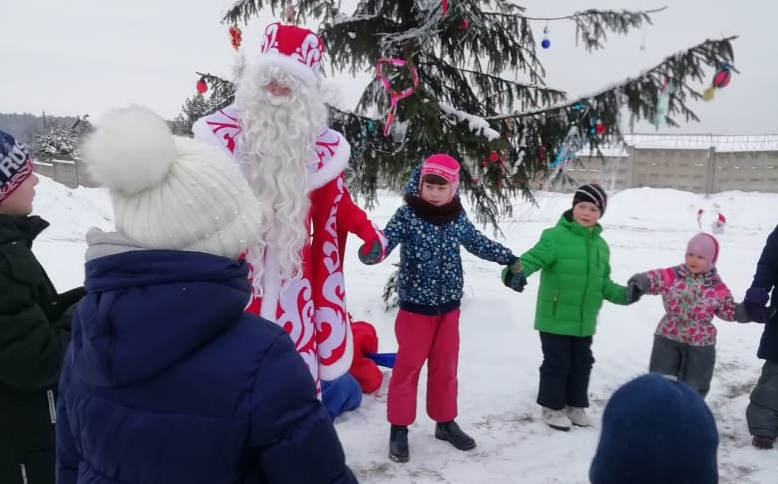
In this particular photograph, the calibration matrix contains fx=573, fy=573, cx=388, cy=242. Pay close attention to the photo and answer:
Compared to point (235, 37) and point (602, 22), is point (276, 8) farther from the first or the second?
point (602, 22)

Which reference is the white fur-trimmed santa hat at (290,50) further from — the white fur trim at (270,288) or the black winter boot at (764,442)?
the black winter boot at (764,442)

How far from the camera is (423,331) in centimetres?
359

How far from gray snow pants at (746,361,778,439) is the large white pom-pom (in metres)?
4.12

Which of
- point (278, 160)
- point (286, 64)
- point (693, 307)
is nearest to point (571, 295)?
point (693, 307)

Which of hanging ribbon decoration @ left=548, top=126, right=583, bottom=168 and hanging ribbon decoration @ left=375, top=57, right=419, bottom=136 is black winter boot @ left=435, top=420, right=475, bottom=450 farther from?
hanging ribbon decoration @ left=548, top=126, right=583, bottom=168

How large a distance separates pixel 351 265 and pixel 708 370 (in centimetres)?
678

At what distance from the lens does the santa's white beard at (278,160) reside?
2.76m

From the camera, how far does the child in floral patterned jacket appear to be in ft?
12.7

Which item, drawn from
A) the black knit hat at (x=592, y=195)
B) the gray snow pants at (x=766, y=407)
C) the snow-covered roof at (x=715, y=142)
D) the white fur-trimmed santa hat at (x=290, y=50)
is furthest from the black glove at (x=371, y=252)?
the snow-covered roof at (x=715, y=142)

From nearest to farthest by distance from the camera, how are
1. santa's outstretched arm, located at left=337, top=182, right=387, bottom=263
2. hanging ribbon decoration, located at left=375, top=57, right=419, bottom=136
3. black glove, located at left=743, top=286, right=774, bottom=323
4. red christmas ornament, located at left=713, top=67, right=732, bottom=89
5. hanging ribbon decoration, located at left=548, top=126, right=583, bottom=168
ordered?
santa's outstretched arm, located at left=337, top=182, right=387, bottom=263
black glove, located at left=743, top=286, right=774, bottom=323
red christmas ornament, located at left=713, top=67, right=732, bottom=89
hanging ribbon decoration, located at left=375, top=57, right=419, bottom=136
hanging ribbon decoration, located at left=548, top=126, right=583, bottom=168

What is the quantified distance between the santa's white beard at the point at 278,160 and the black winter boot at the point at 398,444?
4.72ft

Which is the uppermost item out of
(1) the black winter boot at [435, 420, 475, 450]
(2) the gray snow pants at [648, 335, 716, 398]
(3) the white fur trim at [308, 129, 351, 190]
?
(3) the white fur trim at [308, 129, 351, 190]

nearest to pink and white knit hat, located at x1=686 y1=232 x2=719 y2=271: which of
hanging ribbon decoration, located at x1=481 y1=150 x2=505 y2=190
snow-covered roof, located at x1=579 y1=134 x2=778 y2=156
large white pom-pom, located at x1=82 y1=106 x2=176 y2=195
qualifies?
hanging ribbon decoration, located at x1=481 y1=150 x2=505 y2=190

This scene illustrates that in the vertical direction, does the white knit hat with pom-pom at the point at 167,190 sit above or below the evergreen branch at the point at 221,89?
below
